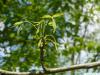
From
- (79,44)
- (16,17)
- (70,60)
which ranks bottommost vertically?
(70,60)

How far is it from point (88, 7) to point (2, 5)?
5282mm

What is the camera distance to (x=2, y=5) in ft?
18.4

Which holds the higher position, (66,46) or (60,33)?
(60,33)

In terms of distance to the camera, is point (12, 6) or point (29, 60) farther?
point (12, 6)

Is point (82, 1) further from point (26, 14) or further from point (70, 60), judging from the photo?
point (70, 60)

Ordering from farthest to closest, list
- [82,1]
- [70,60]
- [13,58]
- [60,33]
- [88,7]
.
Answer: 1. [70,60]
2. [88,7]
3. [82,1]
4. [60,33]
5. [13,58]

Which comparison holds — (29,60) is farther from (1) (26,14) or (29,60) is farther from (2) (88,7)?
(2) (88,7)

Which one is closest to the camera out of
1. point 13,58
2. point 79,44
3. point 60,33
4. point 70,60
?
point 13,58

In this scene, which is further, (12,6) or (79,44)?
(79,44)

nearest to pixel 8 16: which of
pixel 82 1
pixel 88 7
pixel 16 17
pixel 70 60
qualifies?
pixel 16 17

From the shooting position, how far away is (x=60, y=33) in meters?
5.82

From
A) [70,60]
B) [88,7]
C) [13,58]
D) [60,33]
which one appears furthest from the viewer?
[70,60]

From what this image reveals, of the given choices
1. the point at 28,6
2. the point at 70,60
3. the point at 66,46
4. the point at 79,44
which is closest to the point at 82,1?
the point at 79,44

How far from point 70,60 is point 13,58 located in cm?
753
